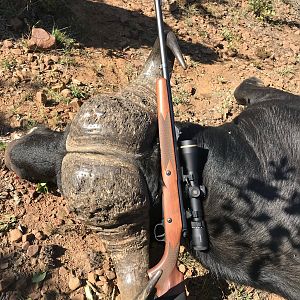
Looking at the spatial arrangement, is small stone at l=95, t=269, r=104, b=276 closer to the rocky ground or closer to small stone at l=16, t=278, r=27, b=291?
the rocky ground

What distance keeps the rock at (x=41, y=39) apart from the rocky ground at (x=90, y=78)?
60 mm

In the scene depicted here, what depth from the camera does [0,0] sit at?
5.74m

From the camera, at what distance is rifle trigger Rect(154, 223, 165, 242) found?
3.12 meters

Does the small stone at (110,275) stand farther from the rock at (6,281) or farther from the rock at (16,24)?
the rock at (16,24)

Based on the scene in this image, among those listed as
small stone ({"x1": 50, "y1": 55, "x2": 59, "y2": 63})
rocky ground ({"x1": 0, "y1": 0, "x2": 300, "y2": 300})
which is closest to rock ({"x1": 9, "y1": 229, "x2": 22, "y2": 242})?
rocky ground ({"x1": 0, "y1": 0, "x2": 300, "y2": 300})

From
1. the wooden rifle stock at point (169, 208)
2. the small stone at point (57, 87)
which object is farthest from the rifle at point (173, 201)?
the small stone at point (57, 87)

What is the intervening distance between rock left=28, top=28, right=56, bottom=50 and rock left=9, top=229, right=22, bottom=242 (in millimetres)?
2122

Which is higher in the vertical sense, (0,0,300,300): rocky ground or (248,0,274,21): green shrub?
(248,0,274,21): green shrub

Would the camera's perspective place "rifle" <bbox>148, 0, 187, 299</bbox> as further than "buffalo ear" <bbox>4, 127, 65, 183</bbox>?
No

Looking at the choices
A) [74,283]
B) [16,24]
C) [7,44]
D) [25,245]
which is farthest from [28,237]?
[16,24]

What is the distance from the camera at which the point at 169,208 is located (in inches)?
118

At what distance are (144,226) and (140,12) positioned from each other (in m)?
4.11

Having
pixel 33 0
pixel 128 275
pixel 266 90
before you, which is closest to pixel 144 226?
pixel 128 275

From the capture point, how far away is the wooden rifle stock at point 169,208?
2.98m
